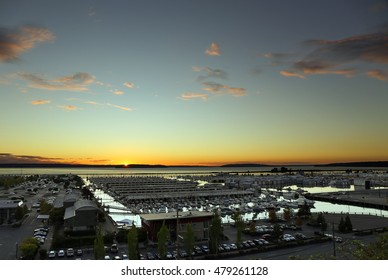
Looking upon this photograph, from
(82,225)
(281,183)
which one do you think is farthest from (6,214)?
(281,183)

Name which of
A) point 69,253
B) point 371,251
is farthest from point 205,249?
point 371,251

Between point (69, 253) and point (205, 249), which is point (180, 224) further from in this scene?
point (69, 253)

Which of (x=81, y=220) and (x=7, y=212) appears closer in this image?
(x=81, y=220)

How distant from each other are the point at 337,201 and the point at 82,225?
8603mm

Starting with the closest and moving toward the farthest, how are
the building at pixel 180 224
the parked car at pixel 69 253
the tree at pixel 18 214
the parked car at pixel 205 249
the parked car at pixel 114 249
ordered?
the parked car at pixel 205 249 < the parked car at pixel 69 253 < the parked car at pixel 114 249 < the building at pixel 180 224 < the tree at pixel 18 214

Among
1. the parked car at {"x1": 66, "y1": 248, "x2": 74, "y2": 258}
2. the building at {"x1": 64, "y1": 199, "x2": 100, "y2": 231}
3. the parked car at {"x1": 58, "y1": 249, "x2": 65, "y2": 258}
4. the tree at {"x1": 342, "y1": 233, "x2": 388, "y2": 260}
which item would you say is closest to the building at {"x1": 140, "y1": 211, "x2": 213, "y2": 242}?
the parked car at {"x1": 66, "y1": 248, "x2": 74, "y2": 258}

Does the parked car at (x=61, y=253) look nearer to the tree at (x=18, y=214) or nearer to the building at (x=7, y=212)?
the building at (x=7, y=212)

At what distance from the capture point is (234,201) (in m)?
12.2

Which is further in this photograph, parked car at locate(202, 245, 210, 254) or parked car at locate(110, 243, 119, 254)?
parked car at locate(110, 243, 119, 254)

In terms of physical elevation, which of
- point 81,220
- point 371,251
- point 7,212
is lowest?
point 81,220

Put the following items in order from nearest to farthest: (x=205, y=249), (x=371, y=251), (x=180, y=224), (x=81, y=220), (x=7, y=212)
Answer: (x=371, y=251), (x=205, y=249), (x=180, y=224), (x=81, y=220), (x=7, y=212)

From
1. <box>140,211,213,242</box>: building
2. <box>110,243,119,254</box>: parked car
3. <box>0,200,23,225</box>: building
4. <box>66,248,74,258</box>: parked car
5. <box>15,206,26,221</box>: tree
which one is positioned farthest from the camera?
<box>15,206,26,221</box>: tree

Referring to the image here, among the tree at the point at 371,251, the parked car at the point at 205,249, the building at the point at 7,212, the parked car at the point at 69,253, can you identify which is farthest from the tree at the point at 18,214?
the tree at the point at 371,251

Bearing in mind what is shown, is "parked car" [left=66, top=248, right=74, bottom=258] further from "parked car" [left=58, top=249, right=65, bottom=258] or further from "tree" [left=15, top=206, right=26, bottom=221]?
"tree" [left=15, top=206, right=26, bottom=221]
